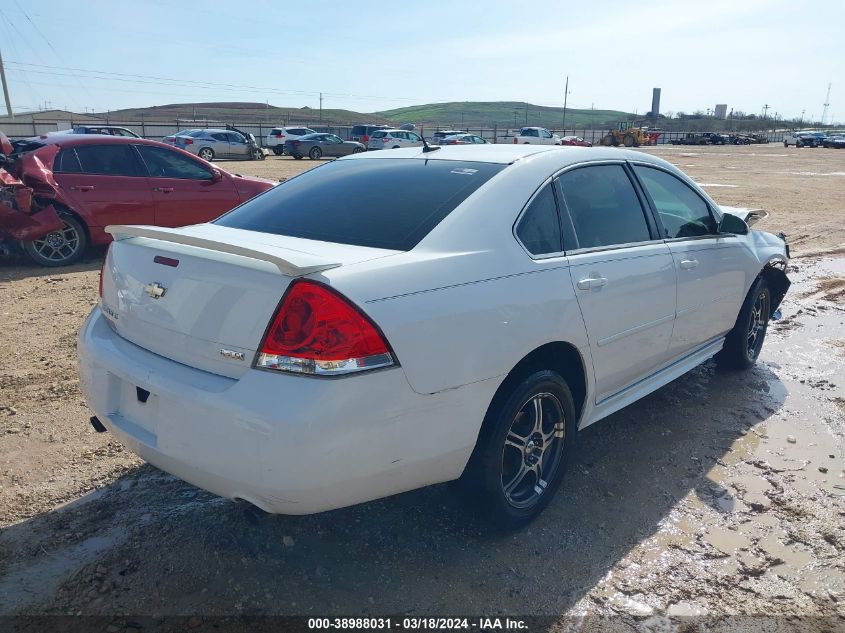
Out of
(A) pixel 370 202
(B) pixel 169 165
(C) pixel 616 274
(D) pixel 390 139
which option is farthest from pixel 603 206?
(D) pixel 390 139

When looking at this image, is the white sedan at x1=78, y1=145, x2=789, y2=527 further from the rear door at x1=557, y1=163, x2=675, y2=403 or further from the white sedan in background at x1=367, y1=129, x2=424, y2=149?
the white sedan in background at x1=367, y1=129, x2=424, y2=149

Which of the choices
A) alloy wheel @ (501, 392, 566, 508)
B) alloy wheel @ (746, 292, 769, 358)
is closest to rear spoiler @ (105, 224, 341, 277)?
Answer: alloy wheel @ (501, 392, 566, 508)

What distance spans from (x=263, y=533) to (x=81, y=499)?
0.99 meters

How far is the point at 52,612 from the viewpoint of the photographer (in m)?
2.50

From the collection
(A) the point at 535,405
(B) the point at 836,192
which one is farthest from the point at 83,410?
(B) the point at 836,192

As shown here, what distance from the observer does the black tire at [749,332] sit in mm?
4957

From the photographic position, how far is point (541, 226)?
3.13 metres

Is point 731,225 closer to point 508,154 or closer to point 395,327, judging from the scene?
point 508,154

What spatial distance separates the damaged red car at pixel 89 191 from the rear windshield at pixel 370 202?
496 centimetres

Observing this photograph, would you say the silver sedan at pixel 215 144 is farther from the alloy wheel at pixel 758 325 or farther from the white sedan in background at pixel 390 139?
the alloy wheel at pixel 758 325

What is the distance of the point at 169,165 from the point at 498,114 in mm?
152364

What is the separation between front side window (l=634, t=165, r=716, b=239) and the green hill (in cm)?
13222

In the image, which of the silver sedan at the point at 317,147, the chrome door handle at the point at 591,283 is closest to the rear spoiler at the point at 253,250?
the chrome door handle at the point at 591,283

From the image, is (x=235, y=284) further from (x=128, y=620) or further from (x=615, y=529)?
(x=615, y=529)
